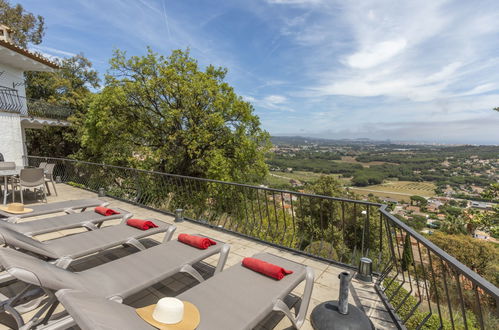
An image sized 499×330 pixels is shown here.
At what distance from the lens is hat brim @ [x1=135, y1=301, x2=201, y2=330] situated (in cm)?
152

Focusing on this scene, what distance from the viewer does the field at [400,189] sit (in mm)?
60003

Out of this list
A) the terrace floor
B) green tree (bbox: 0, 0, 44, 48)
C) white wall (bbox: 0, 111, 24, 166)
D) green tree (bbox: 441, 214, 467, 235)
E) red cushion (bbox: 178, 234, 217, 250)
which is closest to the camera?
the terrace floor

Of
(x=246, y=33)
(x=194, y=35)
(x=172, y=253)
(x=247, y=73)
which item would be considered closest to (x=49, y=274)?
(x=172, y=253)

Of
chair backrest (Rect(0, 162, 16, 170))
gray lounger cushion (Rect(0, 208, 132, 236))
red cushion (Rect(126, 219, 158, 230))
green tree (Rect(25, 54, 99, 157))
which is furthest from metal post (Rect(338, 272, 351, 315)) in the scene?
green tree (Rect(25, 54, 99, 157))

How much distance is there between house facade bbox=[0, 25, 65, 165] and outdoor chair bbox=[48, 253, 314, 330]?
1291cm

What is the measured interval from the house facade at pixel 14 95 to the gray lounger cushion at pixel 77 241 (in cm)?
1112

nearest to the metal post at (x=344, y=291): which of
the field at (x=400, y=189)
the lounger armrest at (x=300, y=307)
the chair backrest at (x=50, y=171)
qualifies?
the lounger armrest at (x=300, y=307)

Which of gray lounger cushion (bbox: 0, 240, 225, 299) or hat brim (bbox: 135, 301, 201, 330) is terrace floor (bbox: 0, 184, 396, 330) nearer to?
gray lounger cushion (bbox: 0, 240, 225, 299)

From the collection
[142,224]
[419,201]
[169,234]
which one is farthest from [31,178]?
[419,201]

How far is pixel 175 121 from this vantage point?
45.7ft

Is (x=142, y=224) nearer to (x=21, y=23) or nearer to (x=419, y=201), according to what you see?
(x=21, y=23)

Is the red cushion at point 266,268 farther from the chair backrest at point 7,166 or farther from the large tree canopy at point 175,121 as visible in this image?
the large tree canopy at point 175,121

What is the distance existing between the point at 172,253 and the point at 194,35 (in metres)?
17.2

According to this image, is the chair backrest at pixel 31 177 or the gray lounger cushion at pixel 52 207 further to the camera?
the chair backrest at pixel 31 177
